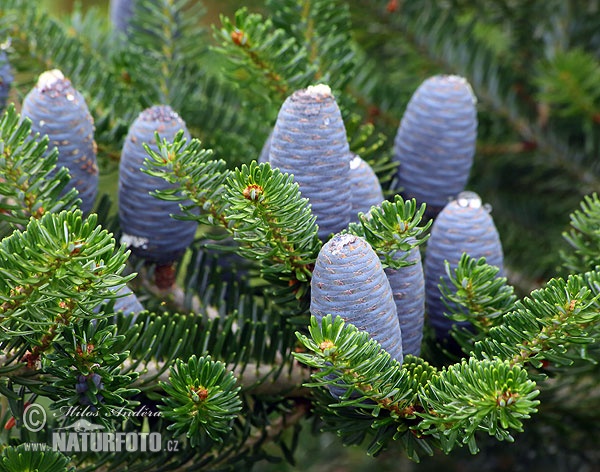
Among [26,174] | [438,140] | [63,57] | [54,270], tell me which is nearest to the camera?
[54,270]

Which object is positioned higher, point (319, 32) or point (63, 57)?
point (319, 32)

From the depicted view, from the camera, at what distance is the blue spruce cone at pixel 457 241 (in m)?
0.58

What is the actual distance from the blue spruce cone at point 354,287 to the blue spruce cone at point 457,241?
0.35 ft

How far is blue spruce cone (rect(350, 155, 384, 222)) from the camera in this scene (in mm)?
578

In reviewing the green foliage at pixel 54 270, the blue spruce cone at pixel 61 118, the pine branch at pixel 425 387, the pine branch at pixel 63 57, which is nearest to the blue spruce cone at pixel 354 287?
the pine branch at pixel 425 387

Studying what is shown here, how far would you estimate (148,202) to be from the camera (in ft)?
2.01

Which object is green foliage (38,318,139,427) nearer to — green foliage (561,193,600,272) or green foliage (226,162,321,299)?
green foliage (226,162,321,299)

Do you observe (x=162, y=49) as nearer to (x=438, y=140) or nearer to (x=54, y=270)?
(x=438, y=140)

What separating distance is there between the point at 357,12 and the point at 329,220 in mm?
528

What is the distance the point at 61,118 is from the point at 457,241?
0.33m

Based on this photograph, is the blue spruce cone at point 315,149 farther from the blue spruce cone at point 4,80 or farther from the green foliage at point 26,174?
the blue spruce cone at point 4,80

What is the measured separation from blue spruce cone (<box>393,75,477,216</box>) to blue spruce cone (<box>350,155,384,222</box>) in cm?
11

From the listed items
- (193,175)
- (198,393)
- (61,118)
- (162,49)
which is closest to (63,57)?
(162,49)

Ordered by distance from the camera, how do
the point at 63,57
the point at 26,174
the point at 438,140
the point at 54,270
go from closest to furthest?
the point at 54,270 → the point at 26,174 → the point at 438,140 → the point at 63,57
